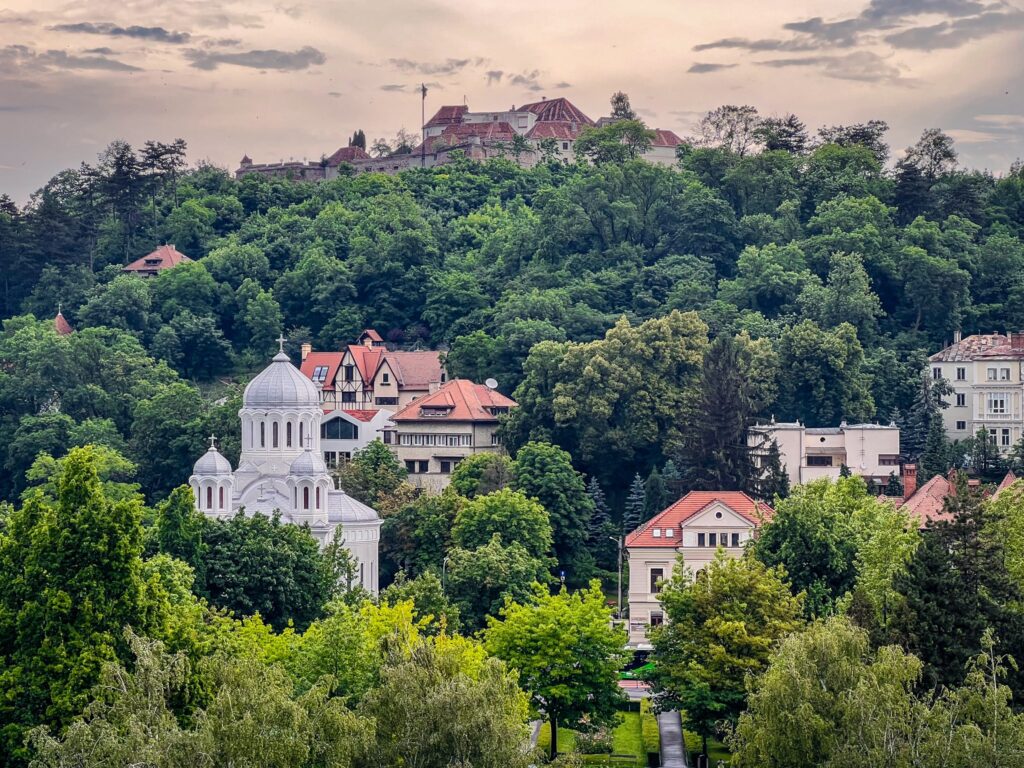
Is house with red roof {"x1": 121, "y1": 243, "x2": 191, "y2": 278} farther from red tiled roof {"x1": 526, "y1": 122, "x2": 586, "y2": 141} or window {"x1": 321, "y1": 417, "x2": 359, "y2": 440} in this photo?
window {"x1": 321, "y1": 417, "x2": 359, "y2": 440}

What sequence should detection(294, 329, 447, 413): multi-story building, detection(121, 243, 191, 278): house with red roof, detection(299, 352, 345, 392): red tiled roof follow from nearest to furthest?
detection(294, 329, 447, 413): multi-story building < detection(299, 352, 345, 392): red tiled roof < detection(121, 243, 191, 278): house with red roof

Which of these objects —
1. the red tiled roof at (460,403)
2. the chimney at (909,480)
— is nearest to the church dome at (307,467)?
the red tiled roof at (460,403)

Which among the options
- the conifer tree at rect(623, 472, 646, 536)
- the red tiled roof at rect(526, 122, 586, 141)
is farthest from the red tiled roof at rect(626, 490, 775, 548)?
the red tiled roof at rect(526, 122, 586, 141)

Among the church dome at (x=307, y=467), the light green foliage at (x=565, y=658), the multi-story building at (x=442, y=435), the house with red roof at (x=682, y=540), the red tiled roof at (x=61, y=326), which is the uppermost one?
the red tiled roof at (x=61, y=326)

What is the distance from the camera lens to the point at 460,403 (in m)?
107

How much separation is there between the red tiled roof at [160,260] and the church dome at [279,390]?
46.9m

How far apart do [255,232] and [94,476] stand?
297 ft

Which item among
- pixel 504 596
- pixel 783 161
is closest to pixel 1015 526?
pixel 504 596

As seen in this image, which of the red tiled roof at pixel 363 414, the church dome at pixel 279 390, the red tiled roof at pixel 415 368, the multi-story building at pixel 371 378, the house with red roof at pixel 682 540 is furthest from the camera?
the red tiled roof at pixel 415 368

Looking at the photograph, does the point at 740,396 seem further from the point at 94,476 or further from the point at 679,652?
the point at 94,476

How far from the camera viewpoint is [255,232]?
142 m

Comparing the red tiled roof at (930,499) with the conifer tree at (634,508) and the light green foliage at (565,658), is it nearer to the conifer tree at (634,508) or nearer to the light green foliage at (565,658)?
the conifer tree at (634,508)

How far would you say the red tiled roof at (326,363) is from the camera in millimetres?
116062

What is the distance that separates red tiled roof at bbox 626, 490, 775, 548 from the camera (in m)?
87.9
